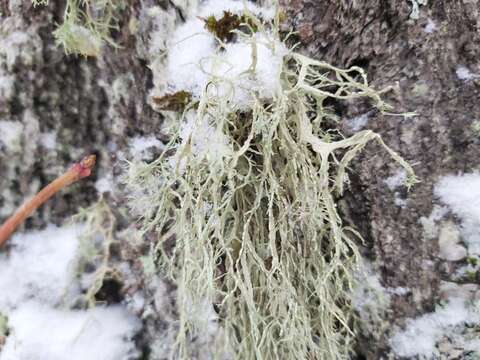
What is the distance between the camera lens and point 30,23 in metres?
0.94

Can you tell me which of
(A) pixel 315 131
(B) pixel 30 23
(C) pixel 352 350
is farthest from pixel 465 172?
(B) pixel 30 23

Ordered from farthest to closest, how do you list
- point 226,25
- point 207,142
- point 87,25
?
1. point 87,25
2. point 226,25
3. point 207,142

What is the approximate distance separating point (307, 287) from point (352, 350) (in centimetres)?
17

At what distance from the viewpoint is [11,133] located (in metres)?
0.98

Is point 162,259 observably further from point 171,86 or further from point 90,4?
point 90,4

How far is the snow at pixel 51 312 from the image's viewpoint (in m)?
0.95

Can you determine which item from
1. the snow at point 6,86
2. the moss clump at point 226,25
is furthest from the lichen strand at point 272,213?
the snow at point 6,86

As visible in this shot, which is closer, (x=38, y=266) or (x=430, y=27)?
(x=430, y=27)

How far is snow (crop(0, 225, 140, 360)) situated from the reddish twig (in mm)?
28

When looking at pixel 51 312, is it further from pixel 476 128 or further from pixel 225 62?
pixel 476 128

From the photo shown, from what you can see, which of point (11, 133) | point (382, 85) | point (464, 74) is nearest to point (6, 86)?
point (11, 133)

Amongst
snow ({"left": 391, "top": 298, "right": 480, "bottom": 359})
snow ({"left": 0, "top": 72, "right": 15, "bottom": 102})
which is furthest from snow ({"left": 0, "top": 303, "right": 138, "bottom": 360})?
snow ({"left": 391, "top": 298, "right": 480, "bottom": 359})

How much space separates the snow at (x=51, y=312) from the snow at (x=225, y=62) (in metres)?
0.44

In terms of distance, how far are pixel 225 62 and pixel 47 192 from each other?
20.7 inches
